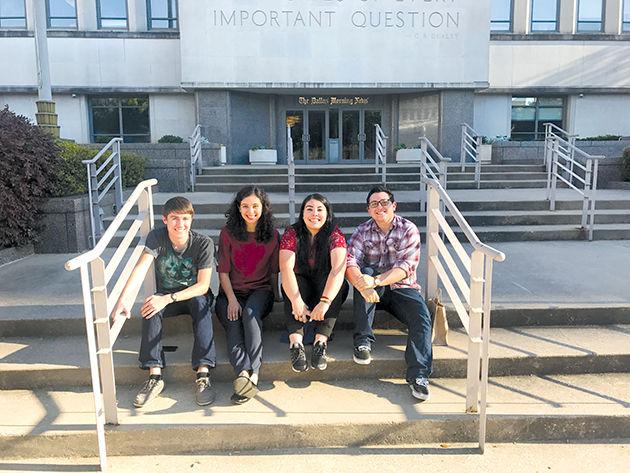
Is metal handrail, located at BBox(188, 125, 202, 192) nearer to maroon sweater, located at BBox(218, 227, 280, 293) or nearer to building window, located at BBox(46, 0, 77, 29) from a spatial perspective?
maroon sweater, located at BBox(218, 227, 280, 293)

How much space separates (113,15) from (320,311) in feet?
50.1

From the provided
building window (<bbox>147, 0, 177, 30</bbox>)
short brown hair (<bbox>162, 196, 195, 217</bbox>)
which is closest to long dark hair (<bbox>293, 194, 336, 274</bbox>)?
short brown hair (<bbox>162, 196, 195, 217</bbox>)

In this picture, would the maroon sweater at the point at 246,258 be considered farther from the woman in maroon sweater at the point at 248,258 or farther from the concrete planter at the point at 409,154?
the concrete planter at the point at 409,154

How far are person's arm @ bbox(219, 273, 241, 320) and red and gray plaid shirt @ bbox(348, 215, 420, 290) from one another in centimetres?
89

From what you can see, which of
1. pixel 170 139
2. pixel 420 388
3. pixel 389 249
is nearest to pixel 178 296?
pixel 389 249

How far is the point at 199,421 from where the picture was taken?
3.13 m

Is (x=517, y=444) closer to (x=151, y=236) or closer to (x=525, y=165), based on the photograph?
(x=151, y=236)

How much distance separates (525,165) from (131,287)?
10678mm

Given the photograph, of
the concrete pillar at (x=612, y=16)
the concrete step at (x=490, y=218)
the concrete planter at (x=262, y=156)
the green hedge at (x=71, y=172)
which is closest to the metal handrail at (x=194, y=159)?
the concrete step at (x=490, y=218)

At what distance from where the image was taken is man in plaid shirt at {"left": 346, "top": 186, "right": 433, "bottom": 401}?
3.47 metres

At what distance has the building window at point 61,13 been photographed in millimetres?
15352

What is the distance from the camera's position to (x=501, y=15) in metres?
16.3

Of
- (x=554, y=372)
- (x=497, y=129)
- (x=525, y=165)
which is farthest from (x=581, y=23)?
(x=554, y=372)

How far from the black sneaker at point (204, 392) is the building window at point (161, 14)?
14583 millimetres
